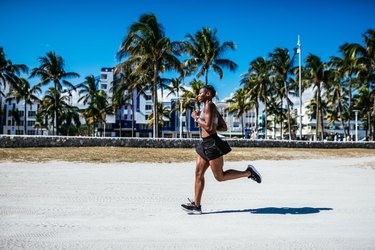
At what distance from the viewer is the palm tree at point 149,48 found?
2869 cm

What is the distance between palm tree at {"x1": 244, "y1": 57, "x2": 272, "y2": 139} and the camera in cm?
4838

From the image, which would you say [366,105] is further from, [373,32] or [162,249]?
[162,249]

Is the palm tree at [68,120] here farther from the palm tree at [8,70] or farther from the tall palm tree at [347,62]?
the tall palm tree at [347,62]

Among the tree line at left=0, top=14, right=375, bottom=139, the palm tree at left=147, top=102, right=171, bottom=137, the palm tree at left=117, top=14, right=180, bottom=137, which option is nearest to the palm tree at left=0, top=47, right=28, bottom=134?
the tree line at left=0, top=14, right=375, bottom=139

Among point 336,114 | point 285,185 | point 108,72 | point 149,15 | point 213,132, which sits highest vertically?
point 108,72

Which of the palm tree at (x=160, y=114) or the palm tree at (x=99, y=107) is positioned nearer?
the palm tree at (x=99, y=107)

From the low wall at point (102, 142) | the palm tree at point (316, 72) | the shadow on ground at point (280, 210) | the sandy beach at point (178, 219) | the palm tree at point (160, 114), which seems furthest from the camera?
the palm tree at point (160, 114)

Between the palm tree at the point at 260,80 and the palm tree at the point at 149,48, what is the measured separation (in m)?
21.0

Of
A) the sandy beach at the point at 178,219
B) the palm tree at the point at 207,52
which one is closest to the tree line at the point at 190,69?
the palm tree at the point at 207,52

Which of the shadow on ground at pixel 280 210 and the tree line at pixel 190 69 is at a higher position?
the tree line at pixel 190 69

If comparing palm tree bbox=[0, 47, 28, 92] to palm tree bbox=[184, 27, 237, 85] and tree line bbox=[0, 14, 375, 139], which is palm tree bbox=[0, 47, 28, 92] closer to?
tree line bbox=[0, 14, 375, 139]

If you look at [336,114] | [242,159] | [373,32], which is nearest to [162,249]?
[242,159]

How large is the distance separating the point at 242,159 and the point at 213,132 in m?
13.1

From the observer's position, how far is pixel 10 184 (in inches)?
284
